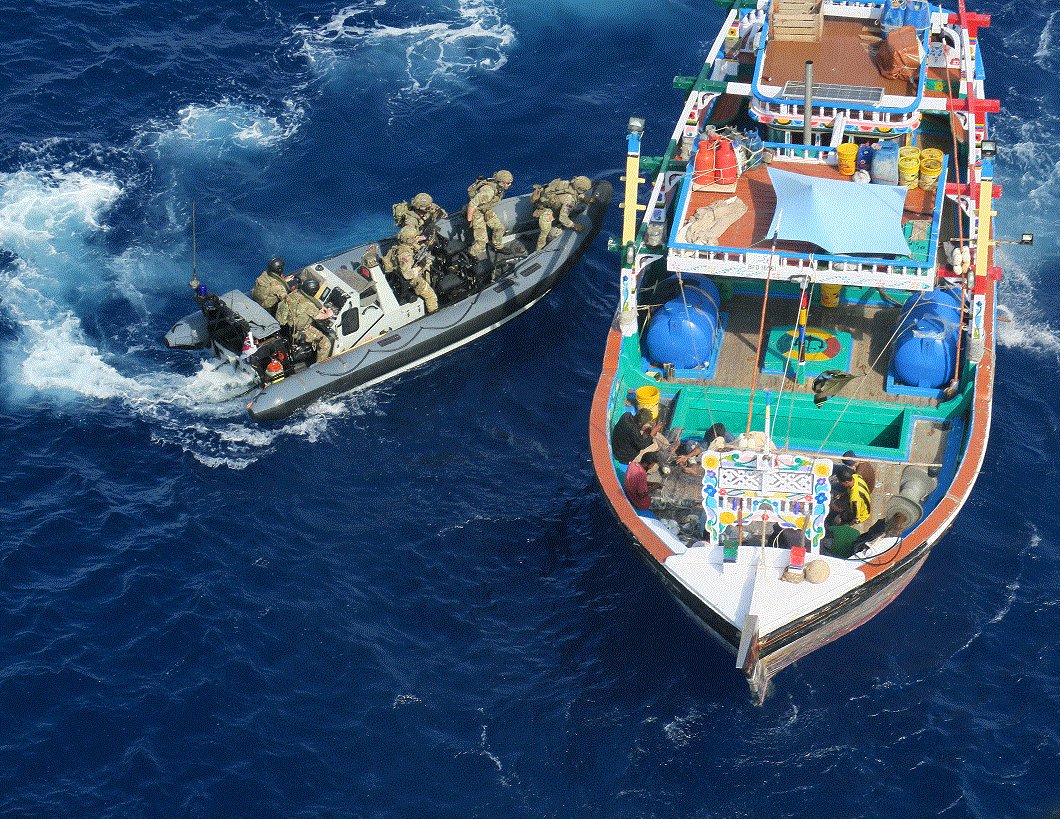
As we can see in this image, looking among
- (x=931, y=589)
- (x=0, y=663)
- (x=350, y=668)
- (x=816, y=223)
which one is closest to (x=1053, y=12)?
(x=816, y=223)

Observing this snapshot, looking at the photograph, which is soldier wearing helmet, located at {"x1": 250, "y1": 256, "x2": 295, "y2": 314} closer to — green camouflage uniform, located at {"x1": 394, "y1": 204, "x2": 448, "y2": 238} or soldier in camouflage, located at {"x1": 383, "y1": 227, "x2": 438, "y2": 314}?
soldier in camouflage, located at {"x1": 383, "y1": 227, "x2": 438, "y2": 314}

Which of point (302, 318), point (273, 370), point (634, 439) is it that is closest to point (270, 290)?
point (302, 318)

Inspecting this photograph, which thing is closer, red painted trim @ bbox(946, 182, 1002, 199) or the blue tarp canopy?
the blue tarp canopy

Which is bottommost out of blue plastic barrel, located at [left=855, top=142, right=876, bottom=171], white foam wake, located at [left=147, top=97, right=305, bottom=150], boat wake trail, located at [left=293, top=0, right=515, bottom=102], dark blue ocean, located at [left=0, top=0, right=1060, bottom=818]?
dark blue ocean, located at [left=0, top=0, right=1060, bottom=818]

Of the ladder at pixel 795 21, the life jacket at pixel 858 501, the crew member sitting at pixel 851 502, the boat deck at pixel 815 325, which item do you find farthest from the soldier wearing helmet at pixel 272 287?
the life jacket at pixel 858 501

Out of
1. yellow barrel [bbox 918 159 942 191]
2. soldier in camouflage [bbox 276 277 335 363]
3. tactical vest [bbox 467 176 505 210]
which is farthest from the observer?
tactical vest [bbox 467 176 505 210]

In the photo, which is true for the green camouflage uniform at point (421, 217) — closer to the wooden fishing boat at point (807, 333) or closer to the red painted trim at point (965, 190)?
the wooden fishing boat at point (807, 333)

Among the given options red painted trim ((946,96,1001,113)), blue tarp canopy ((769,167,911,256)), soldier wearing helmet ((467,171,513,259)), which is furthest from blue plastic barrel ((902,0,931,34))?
soldier wearing helmet ((467,171,513,259))
